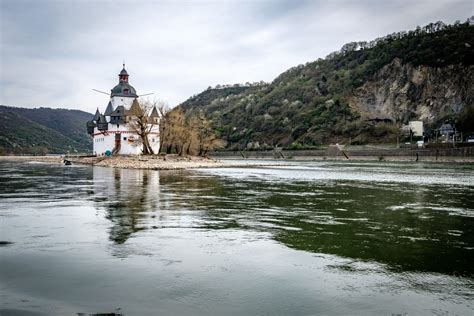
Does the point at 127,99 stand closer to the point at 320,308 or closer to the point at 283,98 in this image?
the point at 320,308

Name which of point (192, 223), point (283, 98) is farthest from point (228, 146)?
point (192, 223)

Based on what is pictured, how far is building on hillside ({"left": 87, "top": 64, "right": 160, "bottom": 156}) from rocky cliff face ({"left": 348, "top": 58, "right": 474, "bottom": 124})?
80.7 metres

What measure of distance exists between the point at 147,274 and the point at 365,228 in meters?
6.70

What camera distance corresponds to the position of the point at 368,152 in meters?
97.8

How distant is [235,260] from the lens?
8148 millimetres

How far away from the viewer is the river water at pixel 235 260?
585cm

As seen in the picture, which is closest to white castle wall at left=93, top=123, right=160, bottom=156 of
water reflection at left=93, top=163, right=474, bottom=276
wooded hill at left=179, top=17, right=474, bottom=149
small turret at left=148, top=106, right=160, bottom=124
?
small turret at left=148, top=106, right=160, bottom=124

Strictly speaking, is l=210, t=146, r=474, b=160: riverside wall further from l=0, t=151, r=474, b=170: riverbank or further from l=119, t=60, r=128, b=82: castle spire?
l=119, t=60, r=128, b=82: castle spire

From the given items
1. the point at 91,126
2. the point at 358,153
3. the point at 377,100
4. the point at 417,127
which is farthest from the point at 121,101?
the point at 377,100

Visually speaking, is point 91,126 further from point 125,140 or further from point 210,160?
point 210,160

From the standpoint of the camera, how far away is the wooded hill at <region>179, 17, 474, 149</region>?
119812 mm

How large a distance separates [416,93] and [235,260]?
131928 millimetres

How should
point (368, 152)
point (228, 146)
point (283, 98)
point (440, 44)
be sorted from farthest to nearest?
point (283, 98), point (228, 146), point (440, 44), point (368, 152)

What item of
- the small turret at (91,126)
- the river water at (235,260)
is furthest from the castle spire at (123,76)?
the river water at (235,260)
